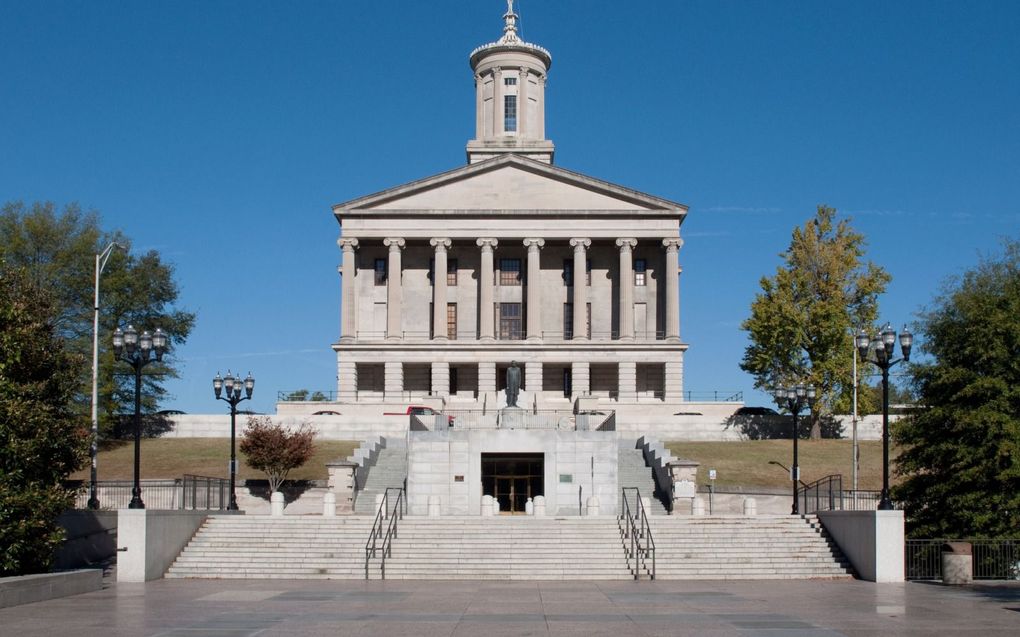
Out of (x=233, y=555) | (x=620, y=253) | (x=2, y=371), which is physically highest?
(x=620, y=253)

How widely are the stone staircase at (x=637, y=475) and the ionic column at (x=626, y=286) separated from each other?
24958mm

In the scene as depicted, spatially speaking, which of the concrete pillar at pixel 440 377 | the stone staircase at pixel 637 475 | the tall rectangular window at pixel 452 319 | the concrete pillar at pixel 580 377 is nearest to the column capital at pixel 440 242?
the tall rectangular window at pixel 452 319

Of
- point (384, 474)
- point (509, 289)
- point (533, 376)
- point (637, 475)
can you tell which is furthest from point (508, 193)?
point (637, 475)

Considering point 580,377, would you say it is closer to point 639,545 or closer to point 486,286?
point 486,286

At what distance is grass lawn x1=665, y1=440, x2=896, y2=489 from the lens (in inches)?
2018

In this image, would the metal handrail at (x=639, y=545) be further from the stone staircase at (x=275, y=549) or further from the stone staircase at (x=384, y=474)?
the stone staircase at (x=384, y=474)

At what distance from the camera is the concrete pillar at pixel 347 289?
7944cm

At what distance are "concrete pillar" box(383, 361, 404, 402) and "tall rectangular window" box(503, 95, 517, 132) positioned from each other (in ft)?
75.3

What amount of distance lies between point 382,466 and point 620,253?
115 ft

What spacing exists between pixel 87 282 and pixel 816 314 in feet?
139

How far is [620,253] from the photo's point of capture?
81062mm

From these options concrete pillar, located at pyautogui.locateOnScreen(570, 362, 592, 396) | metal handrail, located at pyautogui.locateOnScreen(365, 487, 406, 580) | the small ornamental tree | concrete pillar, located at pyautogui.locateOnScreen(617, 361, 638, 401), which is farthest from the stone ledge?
concrete pillar, located at pyautogui.locateOnScreen(617, 361, 638, 401)

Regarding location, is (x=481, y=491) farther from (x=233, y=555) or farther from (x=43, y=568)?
(x=43, y=568)

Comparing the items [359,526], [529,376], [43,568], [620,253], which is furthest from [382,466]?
[620,253]
